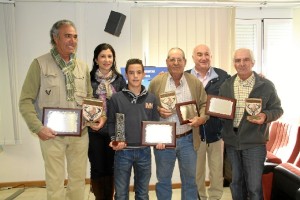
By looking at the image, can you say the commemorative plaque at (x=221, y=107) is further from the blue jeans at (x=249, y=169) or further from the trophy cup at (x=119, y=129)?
the trophy cup at (x=119, y=129)

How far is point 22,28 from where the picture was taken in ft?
13.6

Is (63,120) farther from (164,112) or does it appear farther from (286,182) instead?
(286,182)

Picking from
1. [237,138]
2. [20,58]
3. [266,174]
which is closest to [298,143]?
[266,174]

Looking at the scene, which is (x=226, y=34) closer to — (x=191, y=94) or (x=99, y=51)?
(x=191, y=94)

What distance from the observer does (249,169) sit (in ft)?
8.64

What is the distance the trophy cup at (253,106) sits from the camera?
98.7 inches

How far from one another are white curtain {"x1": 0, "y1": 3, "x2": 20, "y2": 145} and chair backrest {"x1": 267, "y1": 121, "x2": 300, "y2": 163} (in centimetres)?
346

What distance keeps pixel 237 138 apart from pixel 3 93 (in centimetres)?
316

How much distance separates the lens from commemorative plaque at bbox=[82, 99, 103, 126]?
7.86 ft

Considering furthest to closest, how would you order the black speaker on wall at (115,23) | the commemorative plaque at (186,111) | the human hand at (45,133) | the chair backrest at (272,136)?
the black speaker on wall at (115,23) < the chair backrest at (272,136) < the commemorative plaque at (186,111) < the human hand at (45,133)

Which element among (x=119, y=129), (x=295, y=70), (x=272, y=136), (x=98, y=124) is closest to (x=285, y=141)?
(x=272, y=136)

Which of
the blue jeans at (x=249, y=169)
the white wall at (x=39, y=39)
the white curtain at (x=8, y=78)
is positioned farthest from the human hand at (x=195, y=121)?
the white curtain at (x=8, y=78)

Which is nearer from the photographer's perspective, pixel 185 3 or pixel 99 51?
pixel 99 51

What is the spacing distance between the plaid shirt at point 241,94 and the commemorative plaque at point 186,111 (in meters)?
0.37
